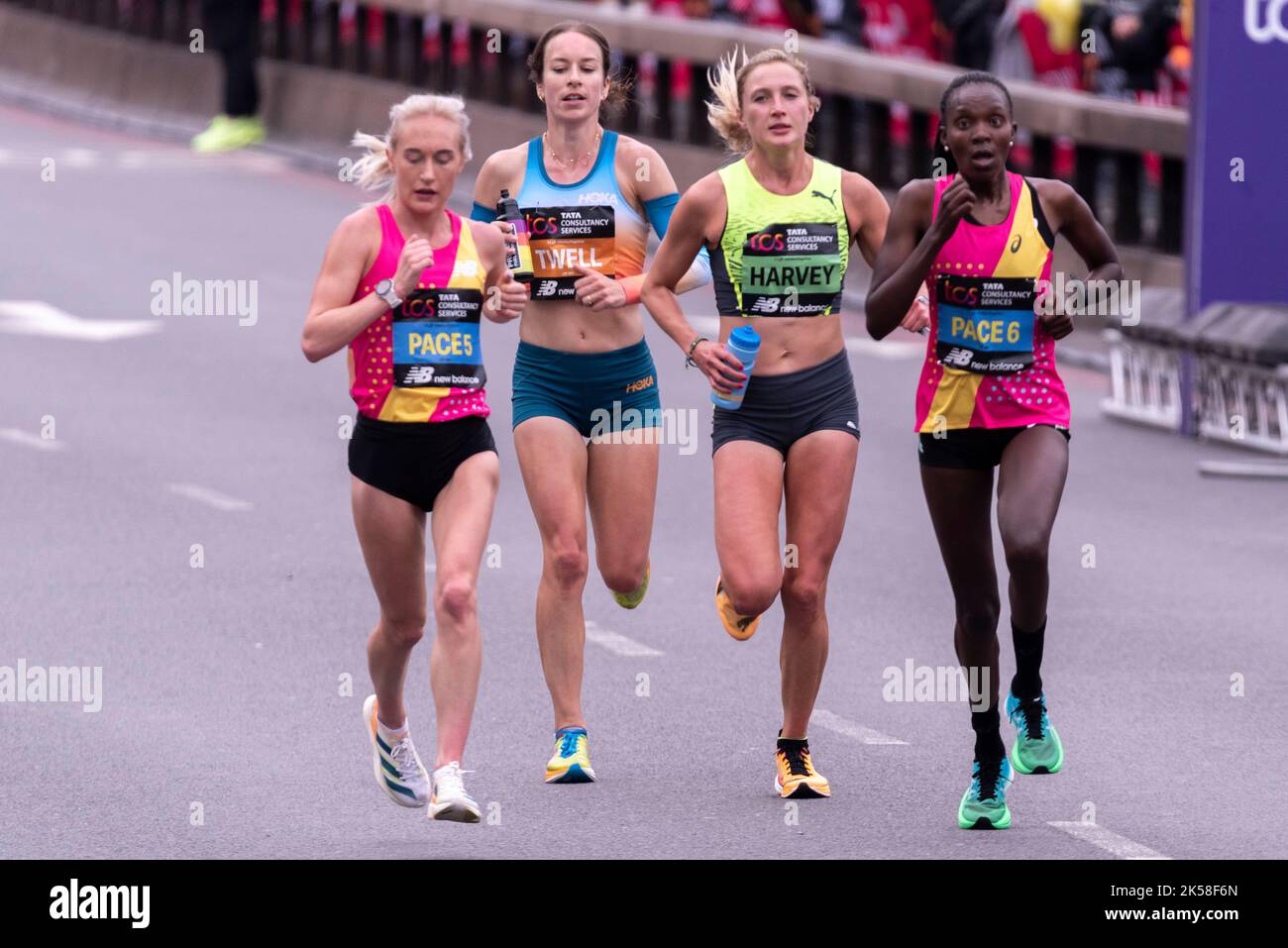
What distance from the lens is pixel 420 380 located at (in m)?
8.81

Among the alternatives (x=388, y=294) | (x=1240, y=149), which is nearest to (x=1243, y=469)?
(x=1240, y=149)

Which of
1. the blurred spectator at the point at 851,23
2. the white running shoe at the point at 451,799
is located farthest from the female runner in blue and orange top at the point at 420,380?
the blurred spectator at the point at 851,23

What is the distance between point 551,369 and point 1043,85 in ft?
42.2

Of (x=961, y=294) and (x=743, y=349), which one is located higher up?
(x=961, y=294)

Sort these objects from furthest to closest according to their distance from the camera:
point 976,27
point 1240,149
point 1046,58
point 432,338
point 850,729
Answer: point 976,27 < point 1046,58 < point 1240,149 < point 850,729 < point 432,338

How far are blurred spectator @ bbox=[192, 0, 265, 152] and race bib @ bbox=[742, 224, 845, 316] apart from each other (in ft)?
60.9

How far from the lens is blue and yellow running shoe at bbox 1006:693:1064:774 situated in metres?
9.16

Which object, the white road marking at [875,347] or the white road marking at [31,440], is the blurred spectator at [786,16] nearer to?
the white road marking at [875,347]

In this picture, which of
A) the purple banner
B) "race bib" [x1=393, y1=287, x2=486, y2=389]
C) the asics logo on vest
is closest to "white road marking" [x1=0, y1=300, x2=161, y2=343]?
the purple banner

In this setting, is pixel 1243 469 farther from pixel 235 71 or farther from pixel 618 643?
pixel 235 71

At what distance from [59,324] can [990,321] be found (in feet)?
40.4

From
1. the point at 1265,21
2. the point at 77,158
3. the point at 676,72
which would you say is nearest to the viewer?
the point at 1265,21

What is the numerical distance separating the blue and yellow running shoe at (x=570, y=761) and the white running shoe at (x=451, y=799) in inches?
45.6

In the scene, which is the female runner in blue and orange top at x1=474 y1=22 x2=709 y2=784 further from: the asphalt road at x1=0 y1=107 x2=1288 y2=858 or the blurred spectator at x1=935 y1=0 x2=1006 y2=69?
the blurred spectator at x1=935 y1=0 x2=1006 y2=69
